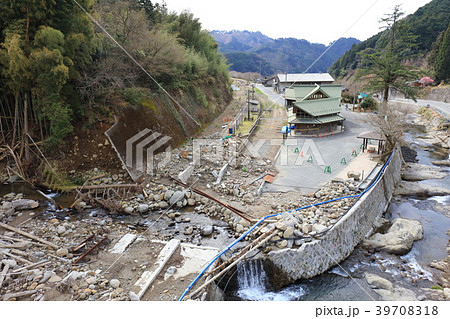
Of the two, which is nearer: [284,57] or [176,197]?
[176,197]

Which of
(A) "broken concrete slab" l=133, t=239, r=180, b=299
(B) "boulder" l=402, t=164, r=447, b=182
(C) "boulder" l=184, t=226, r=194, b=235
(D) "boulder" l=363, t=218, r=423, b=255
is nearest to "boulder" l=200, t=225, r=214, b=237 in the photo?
(C) "boulder" l=184, t=226, r=194, b=235

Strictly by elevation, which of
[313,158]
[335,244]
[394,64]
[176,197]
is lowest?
[335,244]

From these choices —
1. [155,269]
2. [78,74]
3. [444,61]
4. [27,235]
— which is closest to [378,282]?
[155,269]

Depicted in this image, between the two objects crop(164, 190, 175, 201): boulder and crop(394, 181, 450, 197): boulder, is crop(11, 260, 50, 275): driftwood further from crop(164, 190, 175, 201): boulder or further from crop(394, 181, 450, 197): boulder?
crop(394, 181, 450, 197): boulder

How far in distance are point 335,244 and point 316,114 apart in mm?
15228

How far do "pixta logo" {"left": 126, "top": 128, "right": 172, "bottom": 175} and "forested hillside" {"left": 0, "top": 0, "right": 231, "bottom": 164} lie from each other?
127 centimetres

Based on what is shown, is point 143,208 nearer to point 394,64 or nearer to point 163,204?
point 163,204

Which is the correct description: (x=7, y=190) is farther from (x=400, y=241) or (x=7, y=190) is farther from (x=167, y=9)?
(x=167, y=9)

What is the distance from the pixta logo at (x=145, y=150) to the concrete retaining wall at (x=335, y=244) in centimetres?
863

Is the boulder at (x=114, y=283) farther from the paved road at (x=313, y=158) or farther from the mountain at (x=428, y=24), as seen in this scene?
the mountain at (x=428, y=24)

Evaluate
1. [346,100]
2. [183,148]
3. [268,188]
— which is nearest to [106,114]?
[183,148]

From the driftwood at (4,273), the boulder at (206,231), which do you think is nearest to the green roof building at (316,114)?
the boulder at (206,231)

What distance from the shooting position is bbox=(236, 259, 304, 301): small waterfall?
927 centimetres

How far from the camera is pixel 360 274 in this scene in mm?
10438
